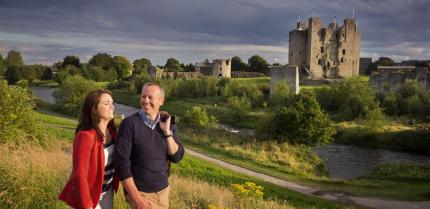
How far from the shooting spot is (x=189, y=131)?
33688 millimetres

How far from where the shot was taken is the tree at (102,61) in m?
108

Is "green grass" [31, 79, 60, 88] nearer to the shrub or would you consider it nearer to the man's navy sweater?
the shrub

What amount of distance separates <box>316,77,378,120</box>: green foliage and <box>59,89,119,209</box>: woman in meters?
43.0

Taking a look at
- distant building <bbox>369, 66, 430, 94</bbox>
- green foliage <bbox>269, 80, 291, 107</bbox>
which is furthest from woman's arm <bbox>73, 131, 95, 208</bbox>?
distant building <bbox>369, 66, 430, 94</bbox>

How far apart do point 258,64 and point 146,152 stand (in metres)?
101

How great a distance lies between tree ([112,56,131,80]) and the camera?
356ft

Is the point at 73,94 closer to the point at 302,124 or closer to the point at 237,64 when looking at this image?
the point at 302,124

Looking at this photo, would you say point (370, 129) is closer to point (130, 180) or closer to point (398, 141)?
point (398, 141)

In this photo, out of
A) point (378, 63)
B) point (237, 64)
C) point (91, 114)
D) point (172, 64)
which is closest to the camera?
point (91, 114)

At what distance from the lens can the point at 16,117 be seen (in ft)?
40.6

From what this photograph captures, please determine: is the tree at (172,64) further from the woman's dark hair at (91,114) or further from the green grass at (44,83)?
the woman's dark hair at (91,114)

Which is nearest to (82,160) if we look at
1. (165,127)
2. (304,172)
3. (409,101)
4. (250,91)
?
(165,127)

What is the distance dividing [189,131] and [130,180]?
95.9 feet

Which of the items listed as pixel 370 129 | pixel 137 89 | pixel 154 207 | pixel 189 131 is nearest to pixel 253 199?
pixel 154 207
